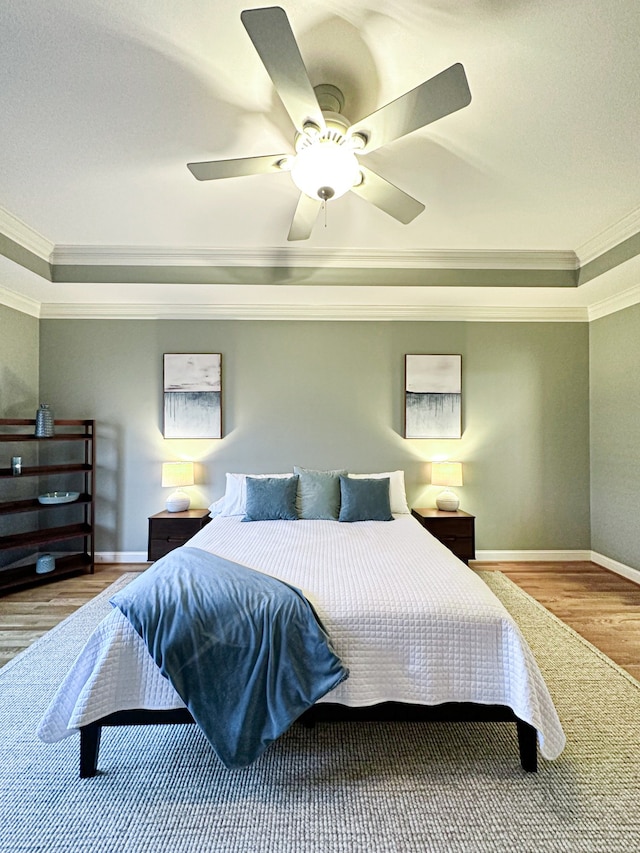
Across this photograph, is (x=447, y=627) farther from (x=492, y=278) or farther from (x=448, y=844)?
(x=492, y=278)

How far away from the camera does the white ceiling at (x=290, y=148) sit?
1.57m

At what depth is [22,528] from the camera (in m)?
3.87

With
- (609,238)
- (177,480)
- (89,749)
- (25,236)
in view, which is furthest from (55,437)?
(609,238)

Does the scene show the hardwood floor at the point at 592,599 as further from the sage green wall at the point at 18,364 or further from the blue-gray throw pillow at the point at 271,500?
the sage green wall at the point at 18,364

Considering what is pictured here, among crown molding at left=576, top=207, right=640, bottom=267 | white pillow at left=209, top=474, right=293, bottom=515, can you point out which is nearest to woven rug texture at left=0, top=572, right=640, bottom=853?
white pillow at left=209, top=474, right=293, bottom=515

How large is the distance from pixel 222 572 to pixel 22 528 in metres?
3.07

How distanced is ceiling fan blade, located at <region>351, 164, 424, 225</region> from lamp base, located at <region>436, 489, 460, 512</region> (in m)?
2.56

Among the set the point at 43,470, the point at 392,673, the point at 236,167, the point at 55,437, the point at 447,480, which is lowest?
the point at 392,673

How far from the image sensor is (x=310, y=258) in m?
3.53

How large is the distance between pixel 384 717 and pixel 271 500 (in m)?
1.92

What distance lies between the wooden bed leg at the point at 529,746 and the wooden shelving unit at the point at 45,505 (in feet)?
12.0

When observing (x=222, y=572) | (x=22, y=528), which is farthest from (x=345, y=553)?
(x=22, y=528)

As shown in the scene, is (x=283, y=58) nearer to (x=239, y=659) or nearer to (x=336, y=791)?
(x=239, y=659)

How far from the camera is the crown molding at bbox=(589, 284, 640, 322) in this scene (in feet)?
11.7
